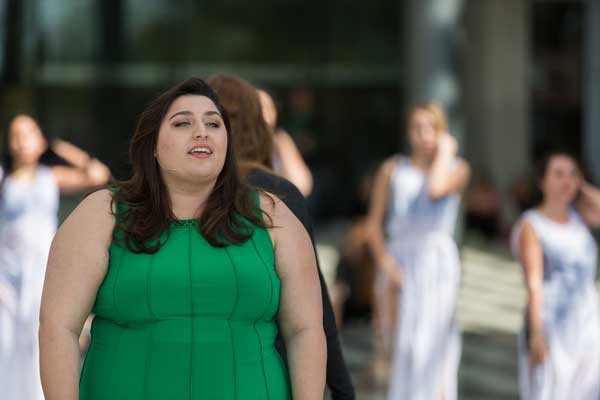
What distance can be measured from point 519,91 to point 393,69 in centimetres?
170

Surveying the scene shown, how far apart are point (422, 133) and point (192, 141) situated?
4722mm

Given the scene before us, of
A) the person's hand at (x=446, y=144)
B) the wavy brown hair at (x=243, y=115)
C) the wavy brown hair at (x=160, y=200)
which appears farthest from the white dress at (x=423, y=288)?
the wavy brown hair at (x=160, y=200)

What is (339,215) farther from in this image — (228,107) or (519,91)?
(228,107)

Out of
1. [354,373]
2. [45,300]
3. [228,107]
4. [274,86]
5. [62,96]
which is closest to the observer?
[45,300]

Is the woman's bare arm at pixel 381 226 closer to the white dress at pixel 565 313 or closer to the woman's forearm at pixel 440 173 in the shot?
the woman's forearm at pixel 440 173

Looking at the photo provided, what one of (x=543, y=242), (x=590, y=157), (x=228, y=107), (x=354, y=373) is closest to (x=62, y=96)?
(x=590, y=157)

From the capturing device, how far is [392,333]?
779 cm

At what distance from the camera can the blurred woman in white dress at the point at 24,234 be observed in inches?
276

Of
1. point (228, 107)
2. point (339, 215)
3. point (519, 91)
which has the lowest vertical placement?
point (339, 215)

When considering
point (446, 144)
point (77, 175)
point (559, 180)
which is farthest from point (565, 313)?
point (77, 175)

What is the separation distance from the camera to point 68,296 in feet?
9.36

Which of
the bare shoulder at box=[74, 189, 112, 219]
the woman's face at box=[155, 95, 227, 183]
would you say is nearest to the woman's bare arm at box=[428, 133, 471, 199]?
the woman's face at box=[155, 95, 227, 183]

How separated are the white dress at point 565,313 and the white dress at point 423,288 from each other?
116cm

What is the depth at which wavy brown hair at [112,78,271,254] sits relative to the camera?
2.91 m
